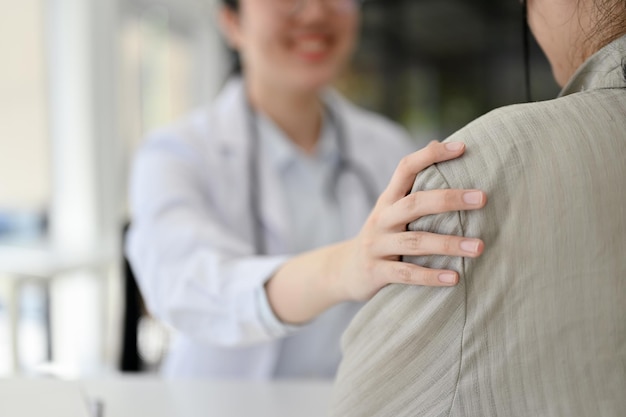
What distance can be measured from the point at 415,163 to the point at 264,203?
87 cm

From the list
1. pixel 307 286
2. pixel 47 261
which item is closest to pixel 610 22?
pixel 307 286

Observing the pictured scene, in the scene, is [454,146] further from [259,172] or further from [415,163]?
[259,172]

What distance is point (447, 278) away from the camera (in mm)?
627

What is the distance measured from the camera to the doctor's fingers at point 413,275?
2.06 ft

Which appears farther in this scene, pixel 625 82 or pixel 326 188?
pixel 326 188

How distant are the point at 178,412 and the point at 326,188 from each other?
664 millimetres

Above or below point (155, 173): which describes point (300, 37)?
above

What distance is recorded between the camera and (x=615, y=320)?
0.62 m

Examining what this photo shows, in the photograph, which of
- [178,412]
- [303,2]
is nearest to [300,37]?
[303,2]

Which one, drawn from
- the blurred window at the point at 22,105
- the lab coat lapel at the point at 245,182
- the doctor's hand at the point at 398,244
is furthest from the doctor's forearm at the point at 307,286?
the blurred window at the point at 22,105

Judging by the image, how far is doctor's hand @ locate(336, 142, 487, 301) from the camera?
62 centimetres

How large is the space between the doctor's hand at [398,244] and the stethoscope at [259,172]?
526mm

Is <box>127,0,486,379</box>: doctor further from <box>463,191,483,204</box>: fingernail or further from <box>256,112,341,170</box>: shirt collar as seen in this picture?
<box>463,191,483,204</box>: fingernail

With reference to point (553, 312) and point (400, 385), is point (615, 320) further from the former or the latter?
point (400, 385)
